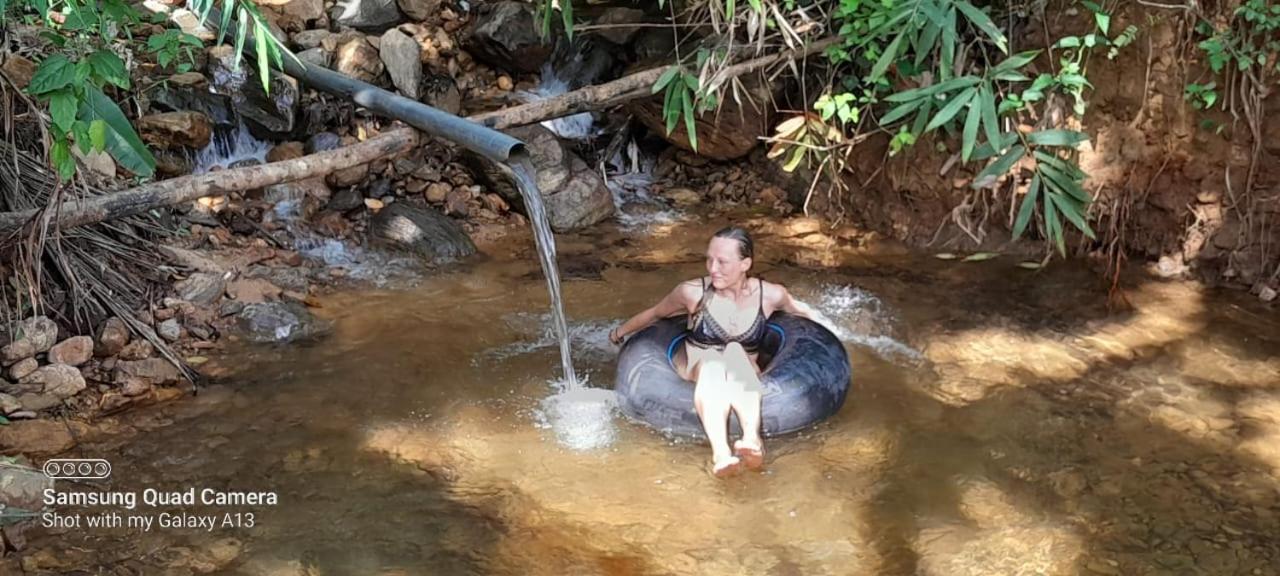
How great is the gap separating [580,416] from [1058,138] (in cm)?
269

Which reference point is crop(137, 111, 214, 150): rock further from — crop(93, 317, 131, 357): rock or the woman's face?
the woman's face

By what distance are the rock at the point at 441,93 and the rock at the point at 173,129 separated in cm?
147

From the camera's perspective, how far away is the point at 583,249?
6.12 m

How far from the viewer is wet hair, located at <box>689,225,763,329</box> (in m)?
4.06

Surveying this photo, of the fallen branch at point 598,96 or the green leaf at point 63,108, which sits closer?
the green leaf at point 63,108

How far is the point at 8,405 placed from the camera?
381 centimetres

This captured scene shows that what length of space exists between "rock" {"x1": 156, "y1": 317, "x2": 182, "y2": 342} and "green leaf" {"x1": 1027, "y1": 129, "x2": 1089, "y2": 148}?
418 cm

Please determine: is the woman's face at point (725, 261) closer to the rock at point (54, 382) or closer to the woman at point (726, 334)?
the woman at point (726, 334)

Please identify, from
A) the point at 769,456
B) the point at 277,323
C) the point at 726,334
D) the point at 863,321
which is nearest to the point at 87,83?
the point at 277,323

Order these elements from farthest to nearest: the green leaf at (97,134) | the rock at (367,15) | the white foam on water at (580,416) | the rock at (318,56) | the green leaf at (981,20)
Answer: the rock at (367,15)
the rock at (318,56)
the green leaf at (981,20)
the white foam on water at (580,416)
the green leaf at (97,134)

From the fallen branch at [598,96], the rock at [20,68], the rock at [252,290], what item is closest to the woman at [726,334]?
the fallen branch at [598,96]

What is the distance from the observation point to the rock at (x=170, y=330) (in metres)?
4.55


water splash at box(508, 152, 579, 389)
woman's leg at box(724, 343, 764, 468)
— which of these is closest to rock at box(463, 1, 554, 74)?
water splash at box(508, 152, 579, 389)

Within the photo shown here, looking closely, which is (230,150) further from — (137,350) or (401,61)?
(137,350)
